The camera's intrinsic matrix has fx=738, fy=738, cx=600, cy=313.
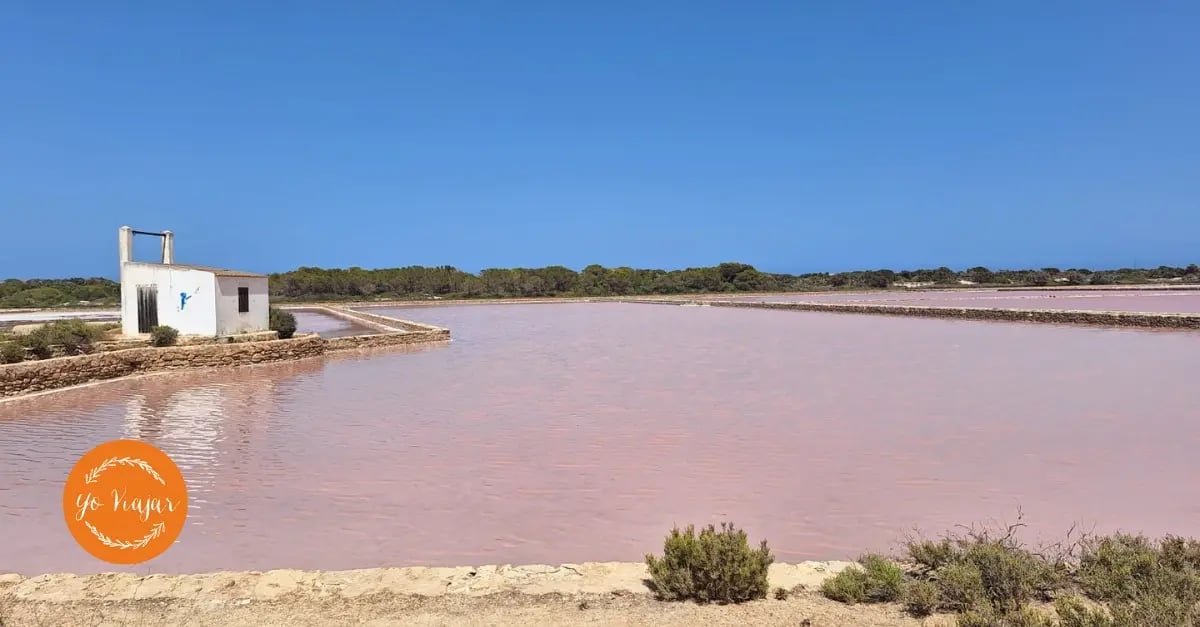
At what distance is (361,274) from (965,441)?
62353mm

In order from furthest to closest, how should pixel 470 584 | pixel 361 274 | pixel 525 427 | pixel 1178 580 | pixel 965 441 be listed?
1. pixel 361 274
2. pixel 525 427
3. pixel 965 441
4. pixel 470 584
5. pixel 1178 580

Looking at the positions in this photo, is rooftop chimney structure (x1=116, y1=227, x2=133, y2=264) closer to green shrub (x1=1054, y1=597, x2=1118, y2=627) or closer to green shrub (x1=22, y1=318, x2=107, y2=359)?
green shrub (x1=22, y1=318, x2=107, y2=359)

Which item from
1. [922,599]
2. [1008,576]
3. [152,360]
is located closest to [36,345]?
[152,360]

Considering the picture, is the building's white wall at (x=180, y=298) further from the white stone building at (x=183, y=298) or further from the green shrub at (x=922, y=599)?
the green shrub at (x=922, y=599)

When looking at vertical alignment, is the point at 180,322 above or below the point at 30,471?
above

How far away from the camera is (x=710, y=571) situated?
353 cm

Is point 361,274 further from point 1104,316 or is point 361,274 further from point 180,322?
point 1104,316

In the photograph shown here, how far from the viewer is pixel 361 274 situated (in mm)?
64500

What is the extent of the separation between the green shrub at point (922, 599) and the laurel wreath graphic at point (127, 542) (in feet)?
10.5

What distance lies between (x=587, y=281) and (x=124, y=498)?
68.2 m

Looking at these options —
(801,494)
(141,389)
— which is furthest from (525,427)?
(141,389)

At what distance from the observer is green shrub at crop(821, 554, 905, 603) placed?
11.3 ft

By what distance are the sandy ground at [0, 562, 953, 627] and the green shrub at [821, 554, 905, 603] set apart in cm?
6

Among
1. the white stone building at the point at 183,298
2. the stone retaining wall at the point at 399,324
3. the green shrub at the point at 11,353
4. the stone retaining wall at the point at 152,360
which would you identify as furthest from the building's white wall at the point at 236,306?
the stone retaining wall at the point at 399,324
